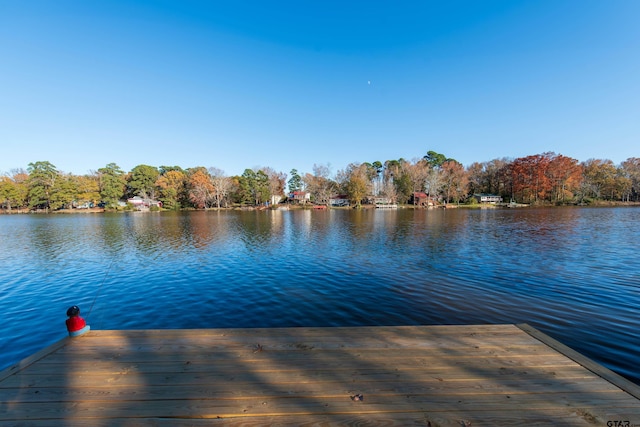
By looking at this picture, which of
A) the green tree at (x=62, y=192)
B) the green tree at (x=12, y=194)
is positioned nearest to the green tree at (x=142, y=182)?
the green tree at (x=62, y=192)

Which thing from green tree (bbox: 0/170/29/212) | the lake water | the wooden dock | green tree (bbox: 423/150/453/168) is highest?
green tree (bbox: 423/150/453/168)

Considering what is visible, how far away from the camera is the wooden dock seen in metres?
2.73

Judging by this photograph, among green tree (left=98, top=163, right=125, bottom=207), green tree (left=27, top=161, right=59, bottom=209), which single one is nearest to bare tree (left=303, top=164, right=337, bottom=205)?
green tree (left=98, top=163, right=125, bottom=207)

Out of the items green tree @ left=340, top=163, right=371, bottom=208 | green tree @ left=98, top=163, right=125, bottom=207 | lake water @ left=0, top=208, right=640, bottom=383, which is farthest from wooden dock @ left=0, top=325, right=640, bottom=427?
green tree @ left=98, top=163, right=125, bottom=207

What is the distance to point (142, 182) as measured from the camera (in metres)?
78.9

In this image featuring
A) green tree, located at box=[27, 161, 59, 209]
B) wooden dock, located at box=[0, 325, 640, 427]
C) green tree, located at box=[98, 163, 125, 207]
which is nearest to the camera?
wooden dock, located at box=[0, 325, 640, 427]

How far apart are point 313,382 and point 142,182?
93002 millimetres

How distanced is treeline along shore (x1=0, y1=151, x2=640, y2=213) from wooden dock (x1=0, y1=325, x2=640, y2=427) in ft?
243

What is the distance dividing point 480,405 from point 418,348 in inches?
51.7

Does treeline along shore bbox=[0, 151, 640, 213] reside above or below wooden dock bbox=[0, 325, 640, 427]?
above

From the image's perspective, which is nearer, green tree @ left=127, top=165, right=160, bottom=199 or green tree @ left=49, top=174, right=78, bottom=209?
green tree @ left=49, top=174, right=78, bottom=209

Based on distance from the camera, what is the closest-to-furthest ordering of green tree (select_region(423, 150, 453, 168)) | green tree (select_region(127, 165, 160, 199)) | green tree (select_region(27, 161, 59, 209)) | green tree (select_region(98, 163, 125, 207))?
green tree (select_region(27, 161, 59, 209)) → green tree (select_region(98, 163, 125, 207)) → green tree (select_region(127, 165, 160, 199)) → green tree (select_region(423, 150, 453, 168))

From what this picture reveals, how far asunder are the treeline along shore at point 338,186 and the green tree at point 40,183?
177 mm

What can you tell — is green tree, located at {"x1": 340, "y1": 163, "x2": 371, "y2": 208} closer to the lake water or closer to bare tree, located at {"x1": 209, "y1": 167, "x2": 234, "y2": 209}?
bare tree, located at {"x1": 209, "y1": 167, "x2": 234, "y2": 209}
